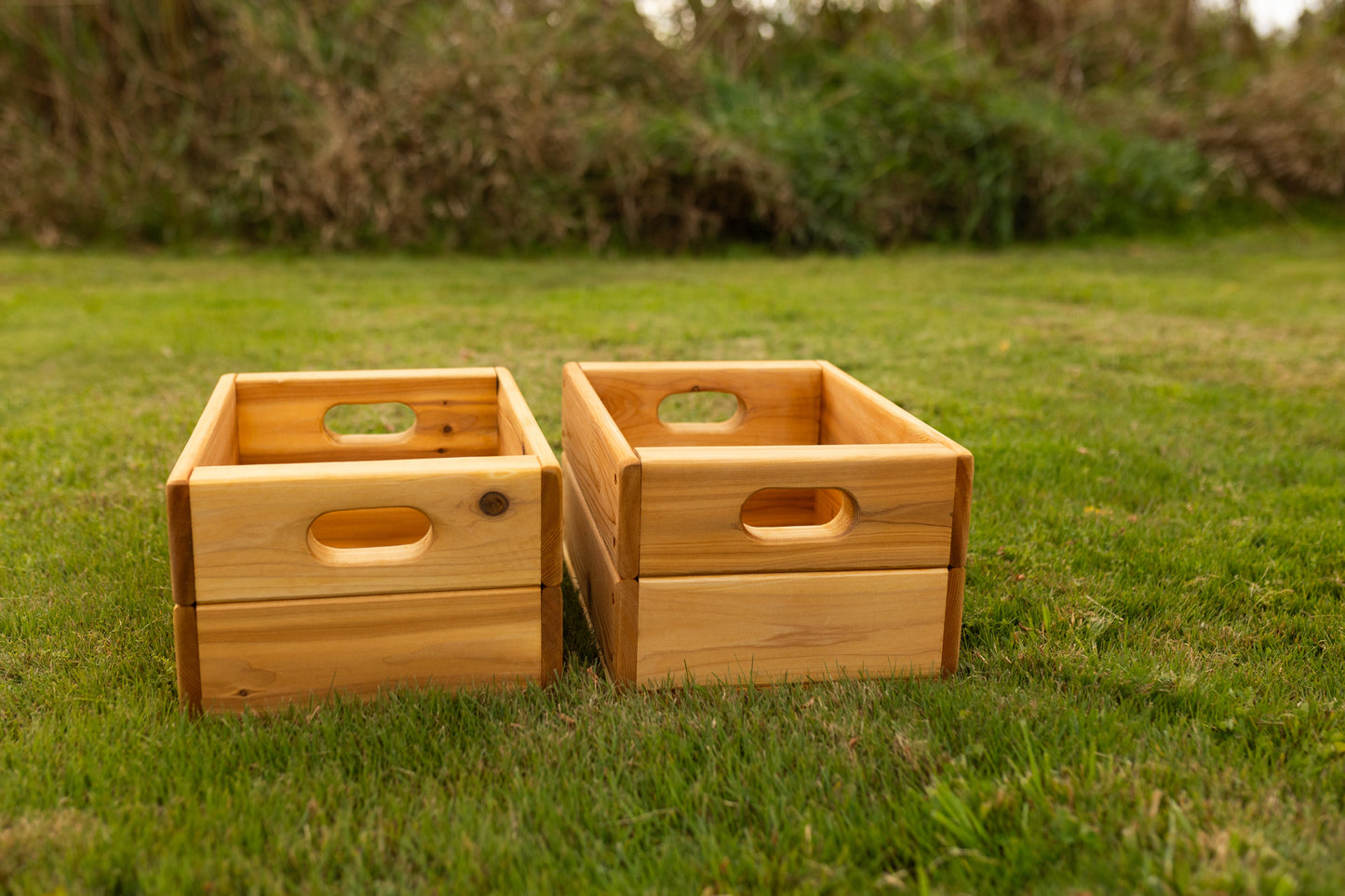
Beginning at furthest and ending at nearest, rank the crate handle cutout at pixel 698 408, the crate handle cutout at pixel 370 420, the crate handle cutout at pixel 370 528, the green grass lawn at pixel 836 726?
the crate handle cutout at pixel 698 408, the crate handle cutout at pixel 370 420, the crate handle cutout at pixel 370 528, the green grass lawn at pixel 836 726

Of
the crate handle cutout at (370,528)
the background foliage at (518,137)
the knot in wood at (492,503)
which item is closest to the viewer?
the knot in wood at (492,503)

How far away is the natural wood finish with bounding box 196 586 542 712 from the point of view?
6.03 feet

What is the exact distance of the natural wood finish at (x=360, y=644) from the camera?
72.4 inches

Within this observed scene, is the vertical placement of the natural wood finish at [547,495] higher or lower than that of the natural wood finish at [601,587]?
higher

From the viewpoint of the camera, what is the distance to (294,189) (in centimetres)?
778

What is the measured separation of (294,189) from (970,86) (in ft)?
17.2

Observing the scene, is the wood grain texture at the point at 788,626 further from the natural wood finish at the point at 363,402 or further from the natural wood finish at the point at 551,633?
the natural wood finish at the point at 363,402

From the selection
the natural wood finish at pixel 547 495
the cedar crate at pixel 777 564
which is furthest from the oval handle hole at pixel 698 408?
the cedar crate at pixel 777 564

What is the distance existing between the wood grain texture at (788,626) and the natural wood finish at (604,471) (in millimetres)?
87

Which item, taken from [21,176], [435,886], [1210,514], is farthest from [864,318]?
[21,176]

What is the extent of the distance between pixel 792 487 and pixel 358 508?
725 millimetres

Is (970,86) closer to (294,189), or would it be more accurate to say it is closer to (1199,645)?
(294,189)

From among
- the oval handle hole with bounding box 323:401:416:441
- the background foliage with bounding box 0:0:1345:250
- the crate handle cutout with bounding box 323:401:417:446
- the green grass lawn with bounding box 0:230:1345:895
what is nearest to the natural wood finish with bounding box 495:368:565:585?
the green grass lawn with bounding box 0:230:1345:895

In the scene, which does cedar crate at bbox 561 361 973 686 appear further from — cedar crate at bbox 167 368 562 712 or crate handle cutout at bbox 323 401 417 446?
crate handle cutout at bbox 323 401 417 446
